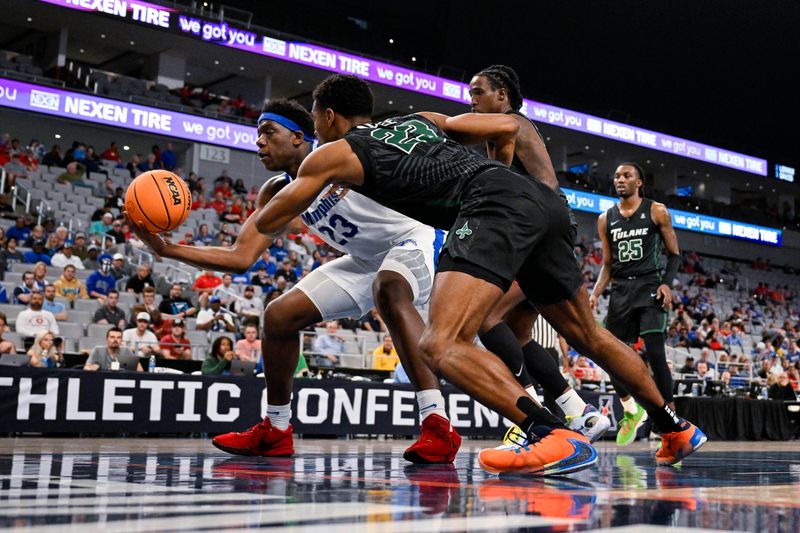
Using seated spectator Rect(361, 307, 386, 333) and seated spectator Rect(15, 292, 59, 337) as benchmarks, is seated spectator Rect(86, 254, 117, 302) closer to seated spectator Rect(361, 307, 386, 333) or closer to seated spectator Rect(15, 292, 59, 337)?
seated spectator Rect(15, 292, 59, 337)

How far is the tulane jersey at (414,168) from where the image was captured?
123 inches

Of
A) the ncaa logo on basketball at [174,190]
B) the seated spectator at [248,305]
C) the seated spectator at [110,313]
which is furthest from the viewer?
the seated spectator at [248,305]

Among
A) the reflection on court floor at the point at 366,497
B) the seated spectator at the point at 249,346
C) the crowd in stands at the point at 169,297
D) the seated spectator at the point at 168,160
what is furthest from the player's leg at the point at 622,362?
the seated spectator at the point at 168,160

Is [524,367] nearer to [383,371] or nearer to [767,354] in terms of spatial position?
[383,371]

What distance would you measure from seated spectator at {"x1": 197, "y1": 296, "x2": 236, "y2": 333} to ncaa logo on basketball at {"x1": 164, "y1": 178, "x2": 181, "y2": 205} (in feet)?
24.0

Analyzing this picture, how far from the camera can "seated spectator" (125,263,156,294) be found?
11695mm

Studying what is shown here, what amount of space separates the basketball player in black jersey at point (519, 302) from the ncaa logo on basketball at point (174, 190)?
1629mm

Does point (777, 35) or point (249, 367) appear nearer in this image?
point (249, 367)

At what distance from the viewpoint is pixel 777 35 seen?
90.2ft

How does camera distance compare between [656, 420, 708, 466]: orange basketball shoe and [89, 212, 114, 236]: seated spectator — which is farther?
[89, 212, 114, 236]: seated spectator

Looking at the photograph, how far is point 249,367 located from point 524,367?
14.0ft

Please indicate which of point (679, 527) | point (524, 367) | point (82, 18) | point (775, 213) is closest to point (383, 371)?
point (524, 367)

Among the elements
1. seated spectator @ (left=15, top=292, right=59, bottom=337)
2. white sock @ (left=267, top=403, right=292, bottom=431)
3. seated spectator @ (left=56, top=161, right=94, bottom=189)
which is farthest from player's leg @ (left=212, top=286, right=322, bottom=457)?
seated spectator @ (left=56, top=161, right=94, bottom=189)

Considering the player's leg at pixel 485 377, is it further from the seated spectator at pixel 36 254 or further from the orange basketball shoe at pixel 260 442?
the seated spectator at pixel 36 254
